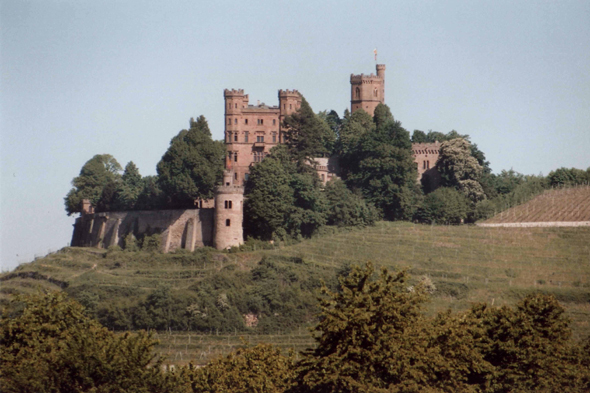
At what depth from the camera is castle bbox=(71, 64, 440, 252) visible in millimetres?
77875

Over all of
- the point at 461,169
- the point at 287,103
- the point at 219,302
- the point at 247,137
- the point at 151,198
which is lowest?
the point at 219,302

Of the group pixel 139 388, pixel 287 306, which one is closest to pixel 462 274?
pixel 287 306

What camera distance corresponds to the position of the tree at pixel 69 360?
43.7m

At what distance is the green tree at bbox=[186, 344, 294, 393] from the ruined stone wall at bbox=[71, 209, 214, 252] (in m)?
28.7

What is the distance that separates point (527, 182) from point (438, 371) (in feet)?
Result: 175

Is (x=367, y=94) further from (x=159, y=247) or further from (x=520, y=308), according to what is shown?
(x=520, y=308)

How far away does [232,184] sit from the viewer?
7869 centimetres

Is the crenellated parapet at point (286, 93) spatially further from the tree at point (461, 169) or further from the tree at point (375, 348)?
the tree at point (375, 348)

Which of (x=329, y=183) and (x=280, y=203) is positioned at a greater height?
(x=329, y=183)

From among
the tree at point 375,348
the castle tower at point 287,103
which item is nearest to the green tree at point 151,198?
the castle tower at point 287,103

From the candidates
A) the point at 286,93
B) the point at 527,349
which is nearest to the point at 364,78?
the point at 286,93

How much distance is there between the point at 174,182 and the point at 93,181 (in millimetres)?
15140

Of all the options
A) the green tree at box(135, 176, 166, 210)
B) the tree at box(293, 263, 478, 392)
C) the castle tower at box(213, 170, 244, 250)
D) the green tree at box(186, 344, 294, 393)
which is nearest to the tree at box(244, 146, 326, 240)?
the castle tower at box(213, 170, 244, 250)

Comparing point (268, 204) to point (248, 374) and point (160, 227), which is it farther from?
Answer: point (248, 374)
